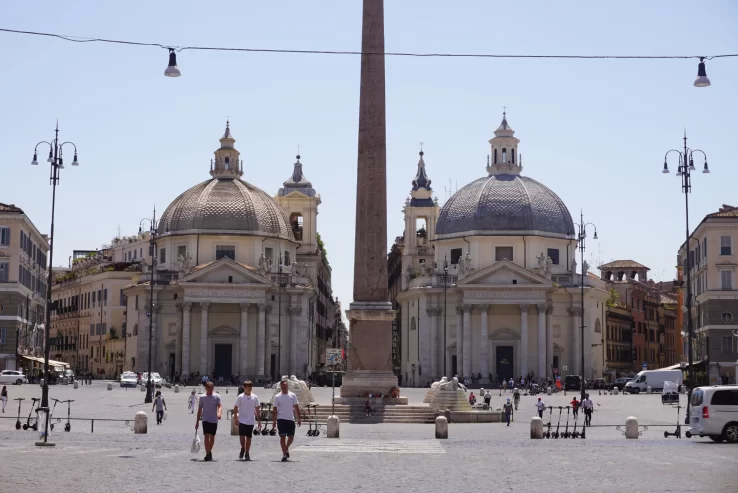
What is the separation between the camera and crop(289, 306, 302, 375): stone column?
344ft

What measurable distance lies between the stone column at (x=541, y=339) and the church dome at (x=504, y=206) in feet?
22.8

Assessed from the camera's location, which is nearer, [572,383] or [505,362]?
[572,383]

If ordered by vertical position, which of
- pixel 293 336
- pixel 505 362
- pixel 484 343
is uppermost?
pixel 293 336

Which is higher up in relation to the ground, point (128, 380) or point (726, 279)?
point (726, 279)

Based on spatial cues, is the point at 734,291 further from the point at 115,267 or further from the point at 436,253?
the point at 115,267

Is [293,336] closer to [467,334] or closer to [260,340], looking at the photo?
[260,340]

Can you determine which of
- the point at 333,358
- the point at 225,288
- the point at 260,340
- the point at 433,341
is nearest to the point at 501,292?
the point at 433,341

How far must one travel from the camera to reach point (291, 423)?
26031 mm

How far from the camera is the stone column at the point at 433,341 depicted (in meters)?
103

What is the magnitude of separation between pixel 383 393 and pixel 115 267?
284 ft

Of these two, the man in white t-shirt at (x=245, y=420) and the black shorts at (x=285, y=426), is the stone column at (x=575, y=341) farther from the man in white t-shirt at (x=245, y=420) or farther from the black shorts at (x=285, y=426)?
the man in white t-shirt at (x=245, y=420)

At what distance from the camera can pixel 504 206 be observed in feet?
348

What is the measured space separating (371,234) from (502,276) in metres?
57.7

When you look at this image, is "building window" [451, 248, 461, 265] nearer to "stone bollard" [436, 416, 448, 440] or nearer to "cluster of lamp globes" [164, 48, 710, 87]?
"stone bollard" [436, 416, 448, 440]
